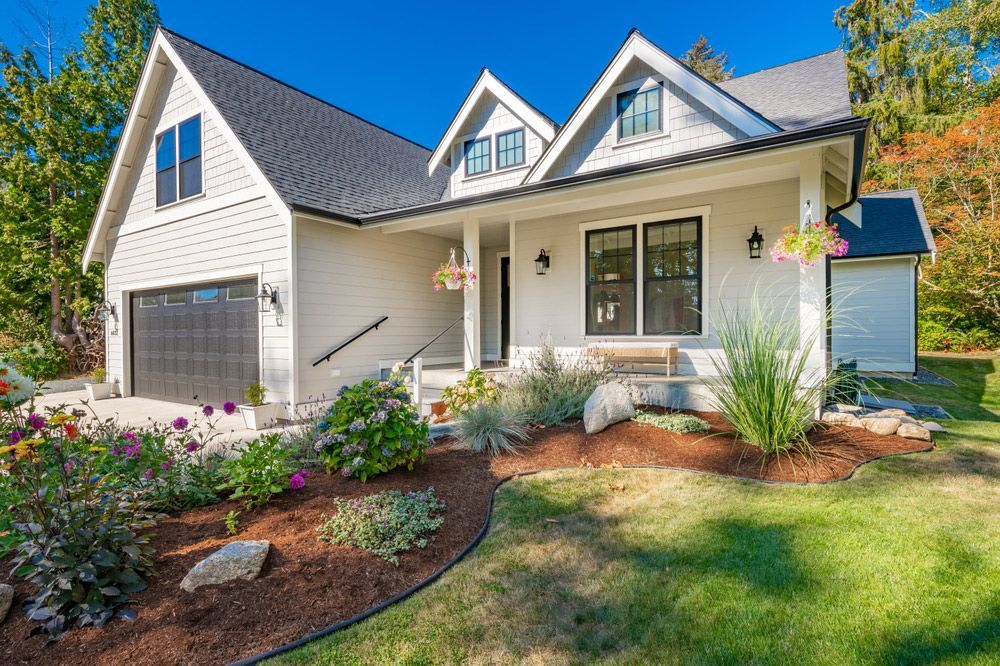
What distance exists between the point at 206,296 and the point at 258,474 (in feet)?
23.0

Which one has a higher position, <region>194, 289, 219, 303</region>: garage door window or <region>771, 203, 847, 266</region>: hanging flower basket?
A: <region>771, 203, 847, 266</region>: hanging flower basket

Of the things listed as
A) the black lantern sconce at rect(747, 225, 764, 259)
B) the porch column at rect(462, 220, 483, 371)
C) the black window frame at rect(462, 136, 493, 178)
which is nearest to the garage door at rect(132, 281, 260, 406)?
the porch column at rect(462, 220, 483, 371)

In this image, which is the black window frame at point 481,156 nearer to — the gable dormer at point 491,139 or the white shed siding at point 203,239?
the gable dormer at point 491,139

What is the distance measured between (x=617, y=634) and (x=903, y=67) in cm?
2532

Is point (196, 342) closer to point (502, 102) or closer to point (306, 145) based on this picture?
point (306, 145)

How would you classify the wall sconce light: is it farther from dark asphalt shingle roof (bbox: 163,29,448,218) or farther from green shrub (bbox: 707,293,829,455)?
green shrub (bbox: 707,293,829,455)

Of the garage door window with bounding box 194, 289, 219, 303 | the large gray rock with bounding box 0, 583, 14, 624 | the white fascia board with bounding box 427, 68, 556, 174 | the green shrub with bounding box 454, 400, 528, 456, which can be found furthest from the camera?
the white fascia board with bounding box 427, 68, 556, 174

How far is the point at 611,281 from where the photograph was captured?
25.3 feet

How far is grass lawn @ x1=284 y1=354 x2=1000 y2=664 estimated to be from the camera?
1.93 meters

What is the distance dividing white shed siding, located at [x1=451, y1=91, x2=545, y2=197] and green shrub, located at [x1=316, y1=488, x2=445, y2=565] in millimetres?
7273

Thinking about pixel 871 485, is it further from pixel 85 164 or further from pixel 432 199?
pixel 85 164

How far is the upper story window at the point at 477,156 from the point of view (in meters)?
9.55

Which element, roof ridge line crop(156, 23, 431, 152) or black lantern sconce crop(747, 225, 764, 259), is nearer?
black lantern sconce crop(747, 225, 764, 259)

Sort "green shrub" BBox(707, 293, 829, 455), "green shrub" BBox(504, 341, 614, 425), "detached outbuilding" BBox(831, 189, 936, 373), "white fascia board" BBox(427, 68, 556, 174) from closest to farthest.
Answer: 1. "green shrub" BBox(707, 293, 829, 455)
2. "green shrub" BBox(504, 341, 614, 425)
3. "white fascia board" BBox(427, 68, 556, 174)
4. "detached outbuilding" BBox(831, 189, 936, 373)
